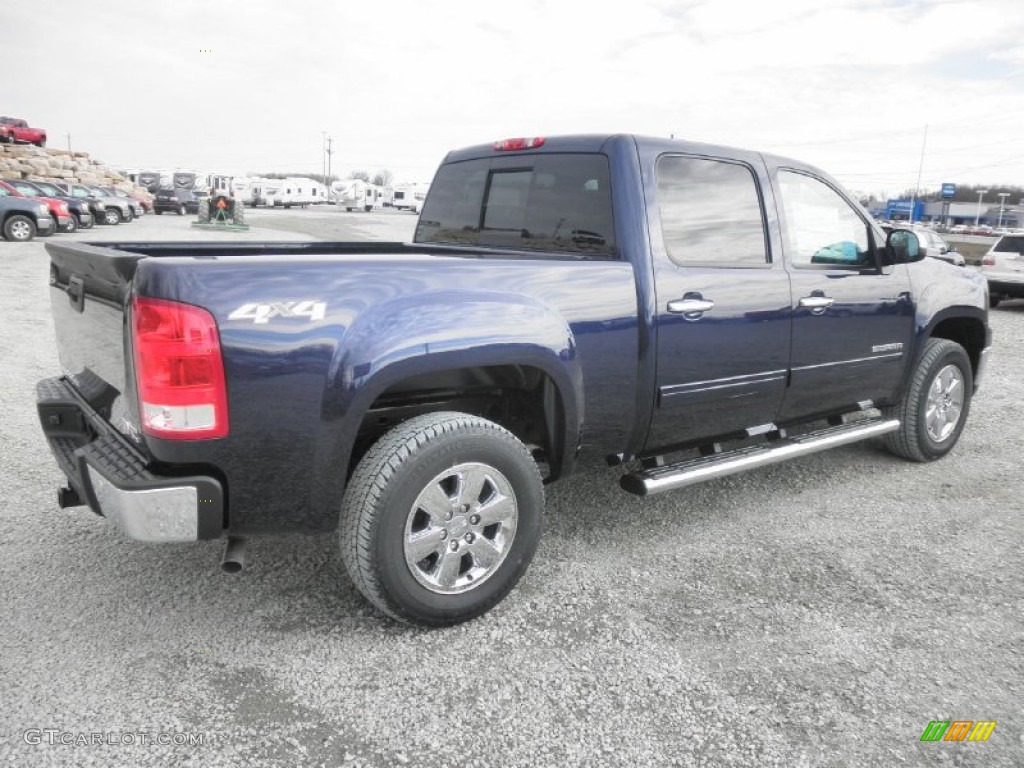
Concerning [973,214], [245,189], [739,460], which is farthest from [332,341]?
[973,214]

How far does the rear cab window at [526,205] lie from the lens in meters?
3.47

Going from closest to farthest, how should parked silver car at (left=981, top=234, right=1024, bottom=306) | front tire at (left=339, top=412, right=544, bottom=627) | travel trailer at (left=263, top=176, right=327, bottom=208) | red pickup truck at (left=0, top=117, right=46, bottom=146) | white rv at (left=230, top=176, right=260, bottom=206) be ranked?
1. front tire at (left=339, top=412, right=544, bottom=627)
2. parked silver car at (left=981, top=234, right=1024, bottom=306)
3. red pickup truck at (left=0, top=117, right=46, bottom=146)
4. white rv at (left=230, top=176, right=260, bottom=206)
5. travel trailer at (left=263, top=176, right=327, bottom=208)

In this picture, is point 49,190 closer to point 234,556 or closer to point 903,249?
point 234,556

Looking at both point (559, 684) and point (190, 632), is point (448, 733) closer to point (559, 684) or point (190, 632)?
point (559, 684)

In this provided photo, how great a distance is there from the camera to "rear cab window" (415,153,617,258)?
347 centimetres

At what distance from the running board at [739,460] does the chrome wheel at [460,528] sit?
2.39ft

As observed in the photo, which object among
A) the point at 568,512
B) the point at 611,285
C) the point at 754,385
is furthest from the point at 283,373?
the point at 754,385

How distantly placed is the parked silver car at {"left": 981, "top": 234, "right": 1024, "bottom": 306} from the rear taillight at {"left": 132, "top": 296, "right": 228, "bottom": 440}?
48.5 ft

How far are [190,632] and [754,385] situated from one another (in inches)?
105

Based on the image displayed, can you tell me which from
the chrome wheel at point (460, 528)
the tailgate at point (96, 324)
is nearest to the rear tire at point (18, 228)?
→ the tailgate at point (96, 324)

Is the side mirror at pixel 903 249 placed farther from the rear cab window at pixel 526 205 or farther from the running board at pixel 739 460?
the rear cab window at pixel 526 205

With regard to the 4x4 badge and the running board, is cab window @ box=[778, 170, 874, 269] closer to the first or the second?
the running board

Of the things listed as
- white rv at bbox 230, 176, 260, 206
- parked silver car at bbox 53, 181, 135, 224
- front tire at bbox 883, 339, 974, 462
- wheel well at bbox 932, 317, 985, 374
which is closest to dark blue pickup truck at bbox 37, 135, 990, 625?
front tire at bbox 883, 339, 974, 462

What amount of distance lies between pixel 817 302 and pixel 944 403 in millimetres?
1808
